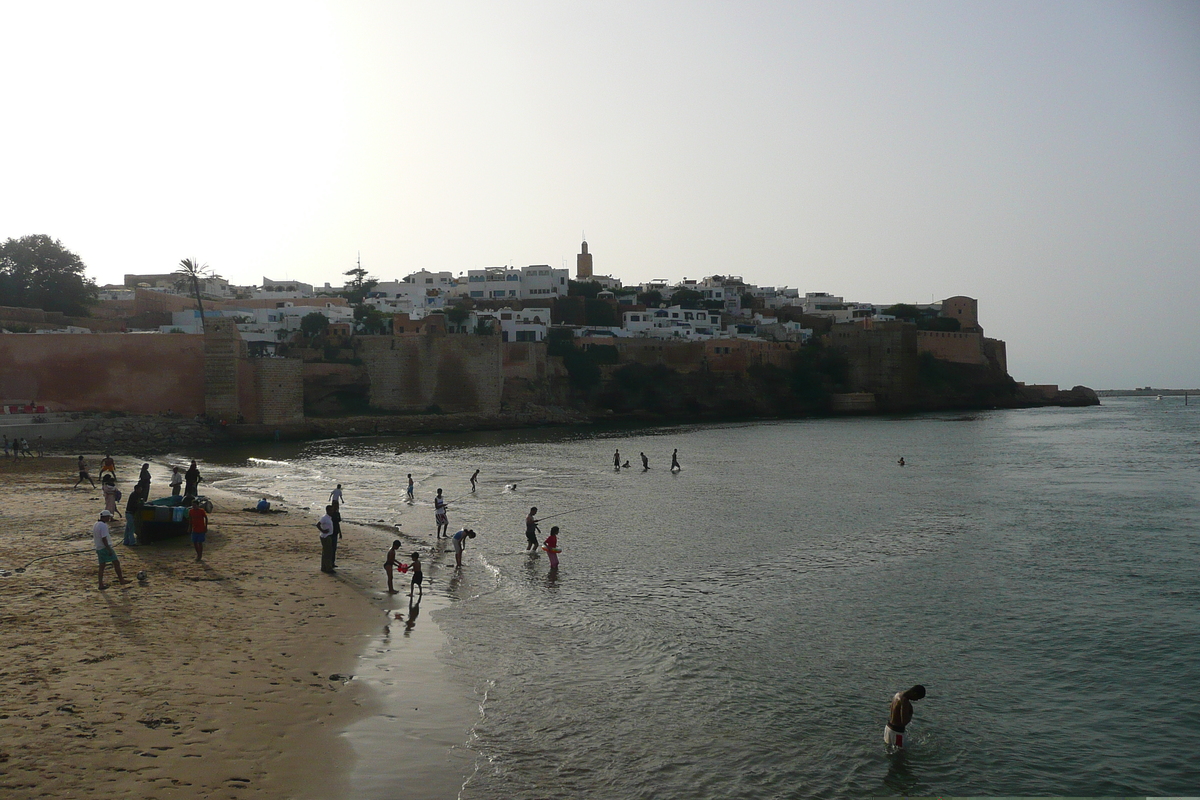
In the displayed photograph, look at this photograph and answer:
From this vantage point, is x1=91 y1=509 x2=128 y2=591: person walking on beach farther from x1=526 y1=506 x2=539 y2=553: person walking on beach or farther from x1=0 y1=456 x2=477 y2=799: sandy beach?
x1=526 y1=506 x2=539 y2=553: person walking on beach

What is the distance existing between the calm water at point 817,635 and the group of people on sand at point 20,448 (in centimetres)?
769

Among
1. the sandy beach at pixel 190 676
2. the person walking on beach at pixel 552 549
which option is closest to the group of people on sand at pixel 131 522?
the sandy beach at pixel 190 676

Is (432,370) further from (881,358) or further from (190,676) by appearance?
(190,676)

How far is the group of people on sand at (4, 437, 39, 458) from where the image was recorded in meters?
28.2

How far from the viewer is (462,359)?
51.8 meters

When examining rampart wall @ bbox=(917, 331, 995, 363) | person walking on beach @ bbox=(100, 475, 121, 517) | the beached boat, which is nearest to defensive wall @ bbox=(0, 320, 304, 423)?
person walking on beach @ bbox=(100, 475, 121, 517)

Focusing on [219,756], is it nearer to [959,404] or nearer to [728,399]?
[728,399]

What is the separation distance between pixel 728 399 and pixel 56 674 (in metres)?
60.7

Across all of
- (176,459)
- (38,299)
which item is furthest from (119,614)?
(38,299)

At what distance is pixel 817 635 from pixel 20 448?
29923 mm

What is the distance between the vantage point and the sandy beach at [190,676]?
6.04 meters

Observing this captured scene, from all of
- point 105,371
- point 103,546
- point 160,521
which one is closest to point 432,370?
point 105,371

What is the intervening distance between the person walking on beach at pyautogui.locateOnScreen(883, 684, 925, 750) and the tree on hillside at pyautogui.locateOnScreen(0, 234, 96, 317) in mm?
55467

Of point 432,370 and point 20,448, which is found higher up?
point 432,370
